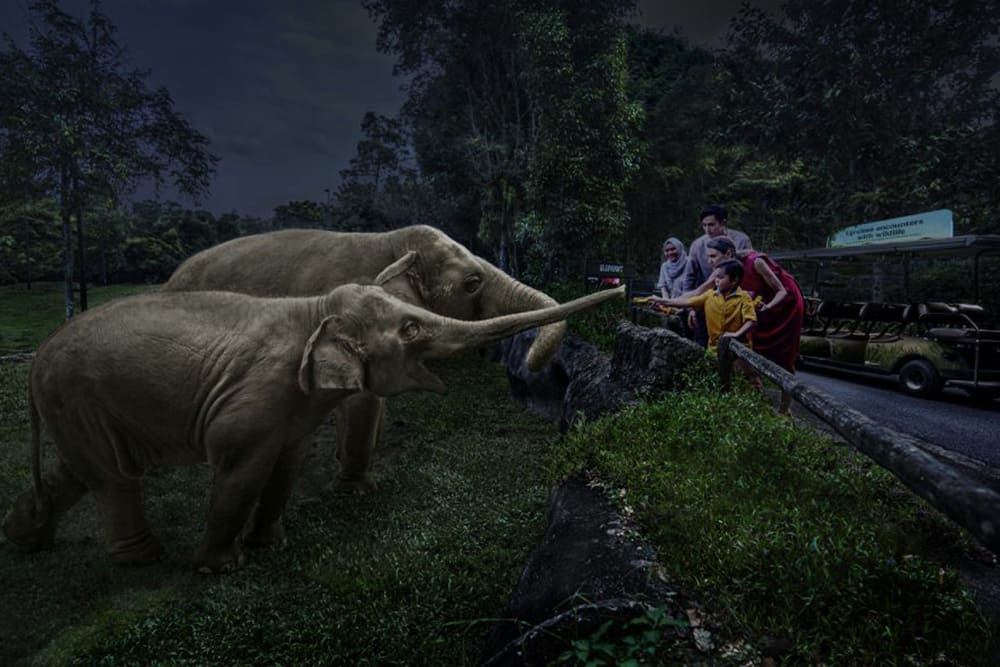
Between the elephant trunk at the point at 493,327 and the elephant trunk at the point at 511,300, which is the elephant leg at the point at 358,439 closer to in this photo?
the elephant trunk at the point at 511,300

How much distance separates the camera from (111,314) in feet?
10.9

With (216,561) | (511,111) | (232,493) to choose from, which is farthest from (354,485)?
(511,111)

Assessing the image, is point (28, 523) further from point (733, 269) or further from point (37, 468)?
point (733, 269)

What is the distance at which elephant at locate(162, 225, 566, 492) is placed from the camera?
4785mm

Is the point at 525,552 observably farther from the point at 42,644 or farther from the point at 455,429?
the point at 455,429

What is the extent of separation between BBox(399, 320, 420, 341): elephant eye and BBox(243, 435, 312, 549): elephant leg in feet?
3.70

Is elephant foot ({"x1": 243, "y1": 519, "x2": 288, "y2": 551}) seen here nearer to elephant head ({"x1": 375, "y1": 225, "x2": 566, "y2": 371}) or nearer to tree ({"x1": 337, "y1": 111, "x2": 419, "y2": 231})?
elephant head ({"x1": 375, "y1": 225, "x2": 566, "y2": 371})

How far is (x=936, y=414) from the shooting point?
6574 mm

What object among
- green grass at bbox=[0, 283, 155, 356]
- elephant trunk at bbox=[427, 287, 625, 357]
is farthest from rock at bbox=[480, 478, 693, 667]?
green grass at bbox=[0, 283, 155, 356]

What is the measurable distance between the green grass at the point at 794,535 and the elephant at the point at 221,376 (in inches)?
46.6

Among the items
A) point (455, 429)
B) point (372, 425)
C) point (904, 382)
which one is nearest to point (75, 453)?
point (372, 425)

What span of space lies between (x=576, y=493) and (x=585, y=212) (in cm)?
1313

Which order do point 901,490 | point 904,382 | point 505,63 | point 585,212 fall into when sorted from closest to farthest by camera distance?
point 901,490, point 904,382, point 585,212, point 505,63

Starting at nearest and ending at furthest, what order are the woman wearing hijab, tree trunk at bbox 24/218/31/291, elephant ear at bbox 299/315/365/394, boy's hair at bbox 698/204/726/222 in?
elephant ear at bbox 299/315/365/394 < boy's hair at bbox 698/204/726/222 < the woman wearing hijab < tree trunk at bbox 24/218/31/291
